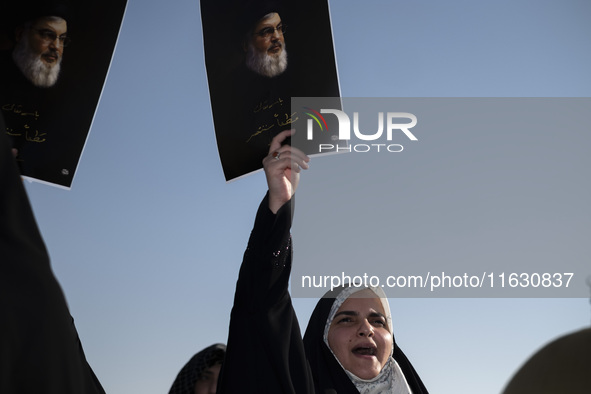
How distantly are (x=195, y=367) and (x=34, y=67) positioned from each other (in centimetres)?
143

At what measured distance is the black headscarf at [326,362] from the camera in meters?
3.17

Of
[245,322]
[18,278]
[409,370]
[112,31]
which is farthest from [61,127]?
[409,370]

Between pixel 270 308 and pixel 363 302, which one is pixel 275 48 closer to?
pixel 270 308

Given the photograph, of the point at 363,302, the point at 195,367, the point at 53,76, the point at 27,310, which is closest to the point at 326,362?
the point at 363,302

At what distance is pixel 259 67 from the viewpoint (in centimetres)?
262

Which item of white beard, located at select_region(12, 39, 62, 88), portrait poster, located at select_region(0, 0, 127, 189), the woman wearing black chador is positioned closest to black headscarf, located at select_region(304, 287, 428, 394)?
the woman wearing black chador

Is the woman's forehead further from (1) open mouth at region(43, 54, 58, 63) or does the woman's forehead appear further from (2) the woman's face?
(1) open mouth at region(43, 54, 58, 63)

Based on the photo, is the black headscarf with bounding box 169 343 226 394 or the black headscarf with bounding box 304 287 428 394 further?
the black headscarf with bounding box 304 287 428 394

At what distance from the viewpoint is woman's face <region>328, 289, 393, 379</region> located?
10.5 ft

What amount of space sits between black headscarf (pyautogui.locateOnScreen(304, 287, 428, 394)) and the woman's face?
0.05 m

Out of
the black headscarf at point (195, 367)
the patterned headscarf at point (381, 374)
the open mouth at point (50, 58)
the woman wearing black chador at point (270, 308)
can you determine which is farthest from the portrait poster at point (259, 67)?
the patterned headscarf at point (381, 374)

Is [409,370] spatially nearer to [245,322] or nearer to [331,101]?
[245,322]

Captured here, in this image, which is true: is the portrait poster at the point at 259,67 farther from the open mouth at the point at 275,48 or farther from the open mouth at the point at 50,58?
the open mouth at the point at 50,58

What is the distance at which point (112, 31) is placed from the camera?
9.23ft
